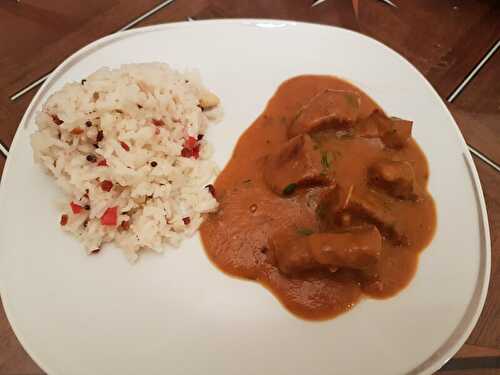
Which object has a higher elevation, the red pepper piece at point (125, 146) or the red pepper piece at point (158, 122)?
the red pepper piece at point (158, 122)

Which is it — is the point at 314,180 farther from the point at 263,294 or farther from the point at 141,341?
the point at 141,341

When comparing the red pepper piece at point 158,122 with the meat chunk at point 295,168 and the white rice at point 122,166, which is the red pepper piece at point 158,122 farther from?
the meat chunk at point 295,168

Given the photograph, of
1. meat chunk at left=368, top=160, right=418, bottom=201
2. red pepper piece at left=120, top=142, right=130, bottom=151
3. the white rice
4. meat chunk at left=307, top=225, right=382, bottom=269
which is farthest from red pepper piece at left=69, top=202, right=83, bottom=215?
meat chunk at left=368, top=160, right=418, bottom=201

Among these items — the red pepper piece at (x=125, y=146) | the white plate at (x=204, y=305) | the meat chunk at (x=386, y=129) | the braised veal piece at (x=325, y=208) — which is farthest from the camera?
the meat chunk at (x=386, y=129)

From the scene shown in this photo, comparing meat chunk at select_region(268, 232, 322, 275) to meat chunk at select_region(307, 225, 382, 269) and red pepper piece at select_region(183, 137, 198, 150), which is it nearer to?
meat chunk at select_region(307, 225, 382, 269)

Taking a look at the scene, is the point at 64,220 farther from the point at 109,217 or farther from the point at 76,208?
the point at 109,217

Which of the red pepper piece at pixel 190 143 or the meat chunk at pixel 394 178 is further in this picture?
the red pepper piece at pixel 190 143

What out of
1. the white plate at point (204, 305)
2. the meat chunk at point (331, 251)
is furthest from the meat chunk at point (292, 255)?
the white plate at point (204, 305)
